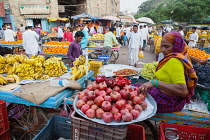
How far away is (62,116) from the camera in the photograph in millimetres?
2451

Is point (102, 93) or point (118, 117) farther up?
point (102, 93)

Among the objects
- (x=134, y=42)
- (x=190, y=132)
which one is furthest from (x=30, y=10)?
(x=190, y=132)

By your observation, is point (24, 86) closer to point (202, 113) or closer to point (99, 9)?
point (202, 113)

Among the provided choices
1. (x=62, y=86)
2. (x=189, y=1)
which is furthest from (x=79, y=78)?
(x=189, y=1)

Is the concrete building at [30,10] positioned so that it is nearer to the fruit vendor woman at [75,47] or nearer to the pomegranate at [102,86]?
the fruit vendor woman at [75,47]

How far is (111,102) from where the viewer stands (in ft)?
6.25

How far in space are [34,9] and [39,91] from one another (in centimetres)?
1972

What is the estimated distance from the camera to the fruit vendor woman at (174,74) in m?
1.88

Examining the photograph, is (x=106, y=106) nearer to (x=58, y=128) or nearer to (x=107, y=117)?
(x=107, y=117)

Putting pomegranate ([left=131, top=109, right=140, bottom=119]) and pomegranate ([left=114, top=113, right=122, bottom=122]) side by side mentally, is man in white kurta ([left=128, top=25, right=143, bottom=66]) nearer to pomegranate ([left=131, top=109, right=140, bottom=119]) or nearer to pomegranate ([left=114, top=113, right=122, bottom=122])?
pomegranate ([left=131, top=109, right=140, bottom=119])

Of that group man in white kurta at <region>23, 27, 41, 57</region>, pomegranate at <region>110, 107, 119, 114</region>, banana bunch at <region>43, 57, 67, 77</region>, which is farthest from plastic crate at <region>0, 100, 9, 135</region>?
man in white kurta at <region>23, 27, 41, 57</region>

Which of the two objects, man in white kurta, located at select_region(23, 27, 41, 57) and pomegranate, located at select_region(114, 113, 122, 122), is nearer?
pomegranate, located at select_region(114, 113, 122, 122)

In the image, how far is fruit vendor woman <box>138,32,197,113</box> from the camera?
1.88 meters

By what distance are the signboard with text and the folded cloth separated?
19099 millimetres
